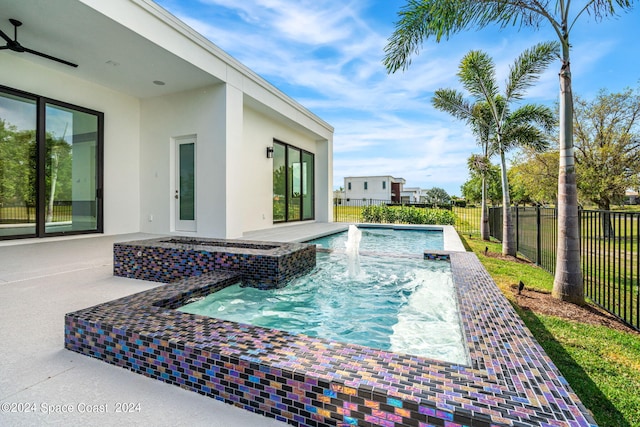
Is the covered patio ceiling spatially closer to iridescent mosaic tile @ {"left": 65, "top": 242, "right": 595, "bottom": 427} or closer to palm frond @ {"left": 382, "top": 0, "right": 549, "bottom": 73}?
palm frond @ {"left": 382, "top": 0, "right": 549, "bottom": 73}

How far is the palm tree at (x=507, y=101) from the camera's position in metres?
6.93

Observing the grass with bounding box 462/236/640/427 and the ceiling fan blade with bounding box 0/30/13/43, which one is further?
the ceiling fan blade with bounding box 0/30/13/43

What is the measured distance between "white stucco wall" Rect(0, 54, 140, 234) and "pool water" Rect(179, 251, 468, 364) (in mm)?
5050

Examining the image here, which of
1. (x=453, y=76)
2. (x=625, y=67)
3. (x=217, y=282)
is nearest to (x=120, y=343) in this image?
(x=217, y=282)

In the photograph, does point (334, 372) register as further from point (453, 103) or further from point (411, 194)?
point (411, 194)

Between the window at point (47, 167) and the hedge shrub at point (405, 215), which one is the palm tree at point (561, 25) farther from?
the hedge shrub at point (405, 215)

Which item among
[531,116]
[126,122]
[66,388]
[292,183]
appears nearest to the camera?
[66,388]

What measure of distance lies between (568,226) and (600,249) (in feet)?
1.90

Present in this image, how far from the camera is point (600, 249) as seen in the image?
12.7 feet

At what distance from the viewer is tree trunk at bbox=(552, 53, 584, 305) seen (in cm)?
369

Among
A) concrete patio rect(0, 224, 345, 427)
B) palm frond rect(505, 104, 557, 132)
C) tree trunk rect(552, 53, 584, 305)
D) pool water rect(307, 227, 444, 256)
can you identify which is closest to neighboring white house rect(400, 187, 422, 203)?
palm frond rect(505, 104, 557, 132)

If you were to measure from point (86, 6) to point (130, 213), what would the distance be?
4377 millimetres

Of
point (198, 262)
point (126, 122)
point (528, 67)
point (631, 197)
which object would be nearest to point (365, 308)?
point (198, 262)

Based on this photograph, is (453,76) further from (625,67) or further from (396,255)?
(625,67)
